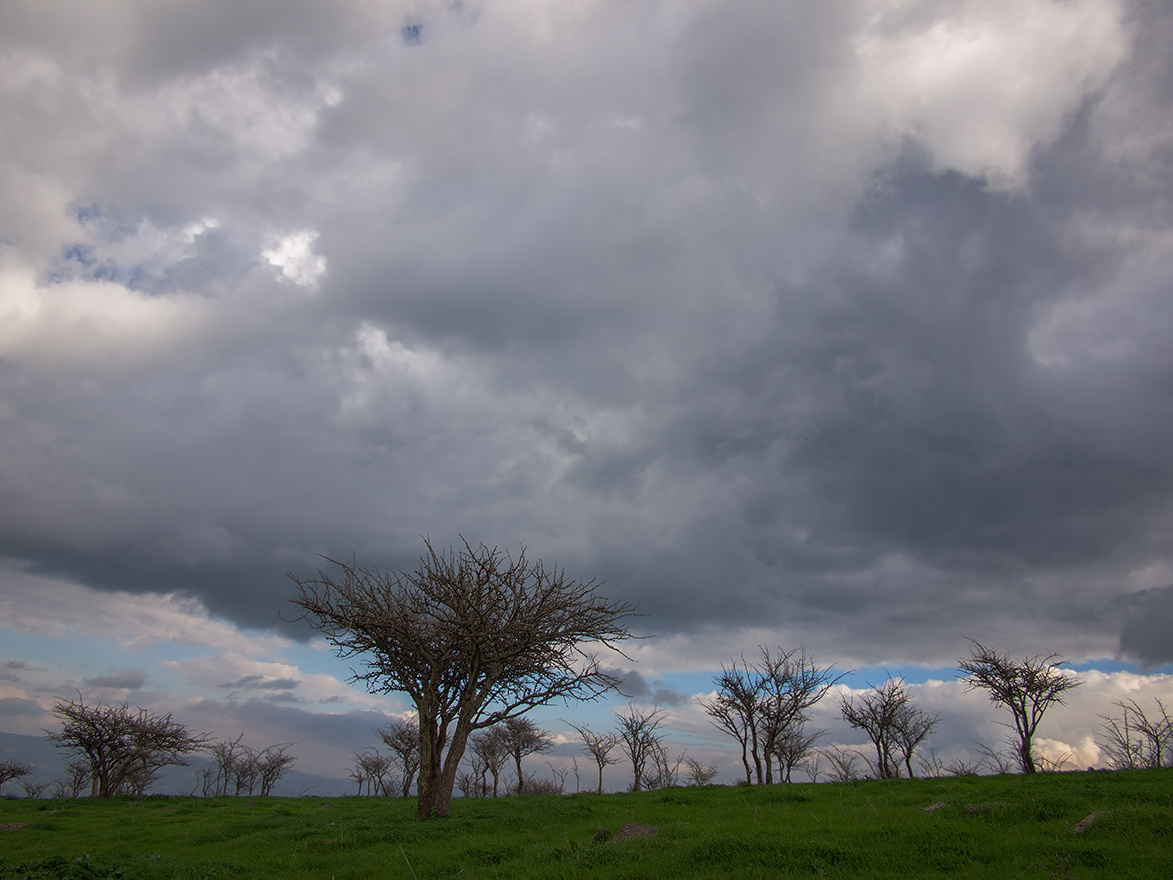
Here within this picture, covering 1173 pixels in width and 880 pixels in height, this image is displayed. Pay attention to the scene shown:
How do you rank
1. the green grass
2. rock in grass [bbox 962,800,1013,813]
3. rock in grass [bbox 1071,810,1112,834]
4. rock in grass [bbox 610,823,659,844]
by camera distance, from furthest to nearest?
rock in grass [bbox 962,800,1013,813], rock in grass [bbox 610,823,659,844], rock in grass [bbox 1071,810,1112,834], the green grass

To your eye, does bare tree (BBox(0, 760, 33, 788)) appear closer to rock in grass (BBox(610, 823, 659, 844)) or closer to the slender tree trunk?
the slender tree trunk

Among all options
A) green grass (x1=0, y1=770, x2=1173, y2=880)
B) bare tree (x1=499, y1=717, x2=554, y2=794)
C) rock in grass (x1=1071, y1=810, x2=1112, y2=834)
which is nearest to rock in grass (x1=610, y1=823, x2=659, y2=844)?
green grass (x1=0, y1=770, x2=1173, y2=880)

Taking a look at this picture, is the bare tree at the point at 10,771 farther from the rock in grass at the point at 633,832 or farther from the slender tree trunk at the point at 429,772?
the rock in grass at the point at 633,832

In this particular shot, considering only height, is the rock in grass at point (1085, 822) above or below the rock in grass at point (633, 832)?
above

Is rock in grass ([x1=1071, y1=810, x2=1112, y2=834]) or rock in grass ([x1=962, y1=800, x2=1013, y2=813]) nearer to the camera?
rock in grass ([x1=1071, y1=810, x2=1112, y2=834])

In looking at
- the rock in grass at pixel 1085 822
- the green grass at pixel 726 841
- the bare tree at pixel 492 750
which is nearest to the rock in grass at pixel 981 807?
the green grass at pixel 726 841

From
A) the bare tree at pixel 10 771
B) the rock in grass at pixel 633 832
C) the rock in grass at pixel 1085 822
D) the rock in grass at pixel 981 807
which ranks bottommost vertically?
the bare tree at pixel 10 771

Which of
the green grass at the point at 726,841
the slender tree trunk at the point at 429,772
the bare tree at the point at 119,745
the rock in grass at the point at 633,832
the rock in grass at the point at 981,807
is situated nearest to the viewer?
the green grass at the point at 726,841

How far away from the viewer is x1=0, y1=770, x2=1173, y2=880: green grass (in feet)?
31.1

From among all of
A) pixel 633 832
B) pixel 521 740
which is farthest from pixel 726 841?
→ pixel 521 740

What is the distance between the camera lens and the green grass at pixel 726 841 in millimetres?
9469

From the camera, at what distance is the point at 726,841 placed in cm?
1066

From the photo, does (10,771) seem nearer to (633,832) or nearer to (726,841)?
(633,832)

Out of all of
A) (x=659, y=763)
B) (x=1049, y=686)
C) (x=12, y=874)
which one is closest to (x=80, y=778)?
(x=659, y=763)
